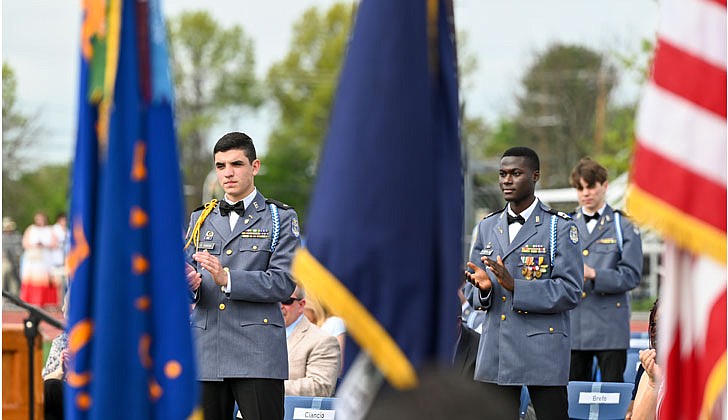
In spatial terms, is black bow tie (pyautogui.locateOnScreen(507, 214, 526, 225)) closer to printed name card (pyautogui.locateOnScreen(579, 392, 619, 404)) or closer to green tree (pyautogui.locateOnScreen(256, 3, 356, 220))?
printed name card (pyautogui.locateOnScreen(579, 392, 619, 404))

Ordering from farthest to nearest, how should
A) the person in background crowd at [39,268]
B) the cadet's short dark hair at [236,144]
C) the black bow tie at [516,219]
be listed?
the person in background crowd at [39,268] < the black bow tie at [516,219] < the cadet's short dark hair at [236,144]

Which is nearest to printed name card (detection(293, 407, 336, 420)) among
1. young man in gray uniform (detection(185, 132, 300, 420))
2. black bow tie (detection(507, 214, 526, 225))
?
young man in gray uniform (detection(185, 132, 300, 420))

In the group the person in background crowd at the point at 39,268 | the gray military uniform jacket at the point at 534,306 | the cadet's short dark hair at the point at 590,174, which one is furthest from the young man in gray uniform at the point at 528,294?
the person in background crowd at the point at 39,268

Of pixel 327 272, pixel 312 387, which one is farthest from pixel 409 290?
pixel 312 387

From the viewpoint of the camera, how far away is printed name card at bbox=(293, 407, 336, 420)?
23.6ft

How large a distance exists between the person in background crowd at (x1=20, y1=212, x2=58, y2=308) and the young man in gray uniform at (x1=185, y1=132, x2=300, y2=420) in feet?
64.0

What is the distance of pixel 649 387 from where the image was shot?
6738 millimetres

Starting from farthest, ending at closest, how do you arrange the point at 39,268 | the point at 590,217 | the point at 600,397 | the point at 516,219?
the point at 39,268 → the point at 590,217 → the point at 600,397 → the point at 516,219

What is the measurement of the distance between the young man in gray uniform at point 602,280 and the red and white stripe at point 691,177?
6.12m

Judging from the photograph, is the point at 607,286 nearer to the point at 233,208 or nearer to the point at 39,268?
the point at 233,208

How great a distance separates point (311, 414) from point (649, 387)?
1.92 metres

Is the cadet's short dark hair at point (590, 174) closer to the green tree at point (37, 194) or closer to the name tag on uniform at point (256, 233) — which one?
the name tag on uniform at point (256, 233)

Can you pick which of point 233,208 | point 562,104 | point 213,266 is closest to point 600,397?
point 233,208

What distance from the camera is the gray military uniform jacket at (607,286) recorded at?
32.7ft
